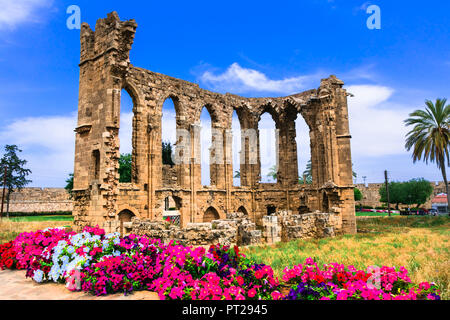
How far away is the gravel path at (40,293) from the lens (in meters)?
4.82

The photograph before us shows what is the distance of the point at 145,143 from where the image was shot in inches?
703

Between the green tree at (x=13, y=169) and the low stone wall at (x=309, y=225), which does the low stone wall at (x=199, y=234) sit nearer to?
the low stone wall at (x=309, y=225)

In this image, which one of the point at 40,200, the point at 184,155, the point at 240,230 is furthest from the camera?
the point at 40,200

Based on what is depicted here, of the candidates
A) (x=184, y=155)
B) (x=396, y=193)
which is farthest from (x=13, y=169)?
(x=396, y=193)

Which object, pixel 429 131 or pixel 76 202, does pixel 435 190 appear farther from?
pixel 76 202

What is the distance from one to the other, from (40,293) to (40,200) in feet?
124

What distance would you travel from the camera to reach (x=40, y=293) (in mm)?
5172

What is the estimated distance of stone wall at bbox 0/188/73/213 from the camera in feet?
117

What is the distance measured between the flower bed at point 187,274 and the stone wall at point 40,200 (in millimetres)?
33895

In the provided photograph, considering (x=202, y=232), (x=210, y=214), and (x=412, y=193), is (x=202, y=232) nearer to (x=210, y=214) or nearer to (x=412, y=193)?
(x=210, y=214)

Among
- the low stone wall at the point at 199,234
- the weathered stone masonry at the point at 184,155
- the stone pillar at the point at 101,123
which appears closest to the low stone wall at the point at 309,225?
the weathered stone masonry at the point at 184,155

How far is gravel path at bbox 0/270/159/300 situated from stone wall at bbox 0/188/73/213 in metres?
34.6
